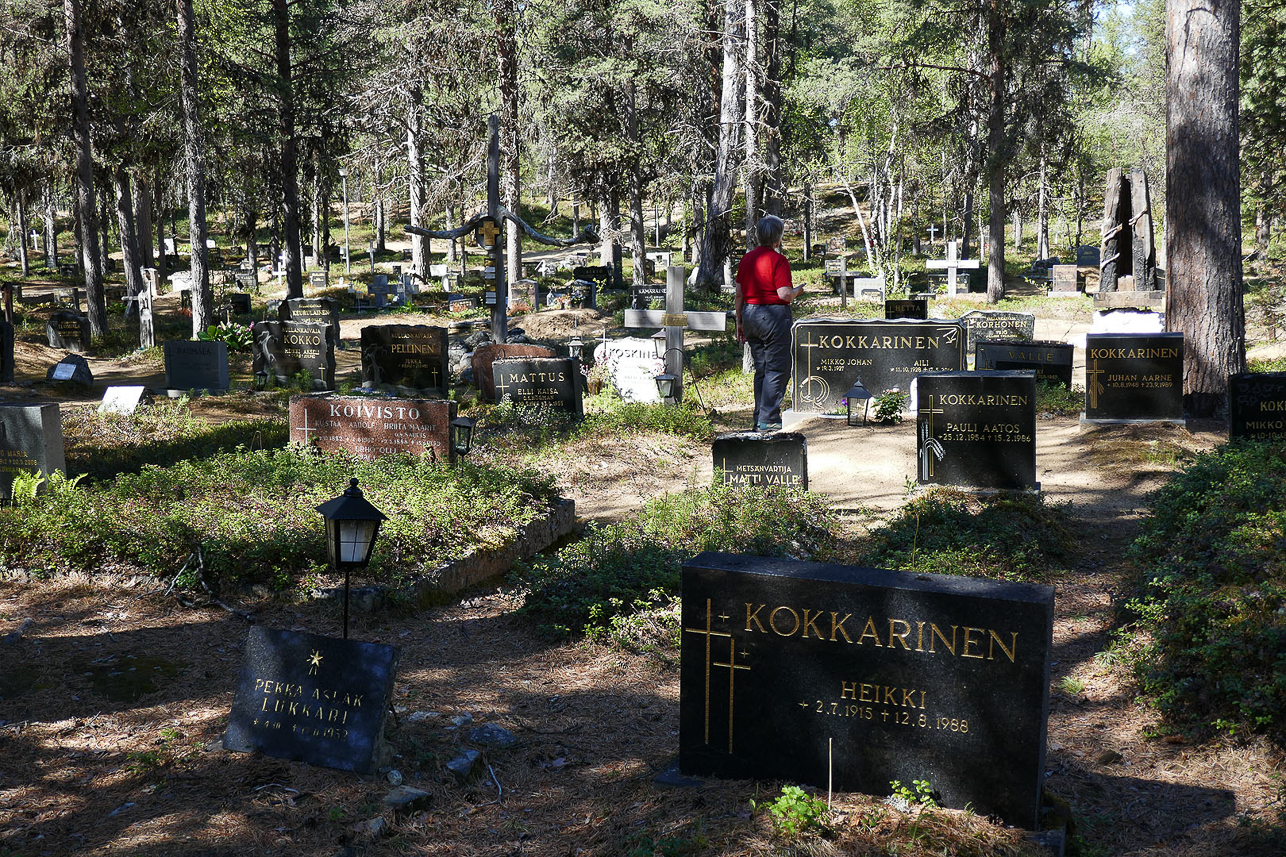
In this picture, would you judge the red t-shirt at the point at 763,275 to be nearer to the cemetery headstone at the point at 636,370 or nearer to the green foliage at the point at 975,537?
the green foliage at the point at 975,537

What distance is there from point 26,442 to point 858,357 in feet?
32.3

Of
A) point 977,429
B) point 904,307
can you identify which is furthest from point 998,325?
point 977,429

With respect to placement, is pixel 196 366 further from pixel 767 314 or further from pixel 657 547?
pixel 657 547

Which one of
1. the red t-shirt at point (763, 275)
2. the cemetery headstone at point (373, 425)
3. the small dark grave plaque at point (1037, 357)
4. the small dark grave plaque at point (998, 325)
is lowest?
the cemetery headstone at point (373, 425)

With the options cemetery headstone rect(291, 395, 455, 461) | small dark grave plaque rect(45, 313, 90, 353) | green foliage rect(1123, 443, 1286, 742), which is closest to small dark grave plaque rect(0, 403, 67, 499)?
cemetery headstone rect(291, 395, 455, 461)

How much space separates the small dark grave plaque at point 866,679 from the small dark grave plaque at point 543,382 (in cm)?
983

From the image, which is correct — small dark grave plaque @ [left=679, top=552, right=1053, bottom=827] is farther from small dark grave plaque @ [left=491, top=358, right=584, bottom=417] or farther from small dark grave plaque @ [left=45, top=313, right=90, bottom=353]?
small dark grave plaque @ [left=45, top=313, right=90, bottom=353]

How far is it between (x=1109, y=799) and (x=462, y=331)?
2333cm

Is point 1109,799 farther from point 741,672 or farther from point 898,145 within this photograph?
point 898,145

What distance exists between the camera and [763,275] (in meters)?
9.48

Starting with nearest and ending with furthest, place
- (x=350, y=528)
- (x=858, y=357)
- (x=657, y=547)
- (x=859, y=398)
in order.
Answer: (x=350, y=528) < (x=657, y=547) < (x=859, y=398) < (x=858, y=357)

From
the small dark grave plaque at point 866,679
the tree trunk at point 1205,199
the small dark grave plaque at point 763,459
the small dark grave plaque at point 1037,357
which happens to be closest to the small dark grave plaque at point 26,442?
the small dark grave plaque at point 763,459

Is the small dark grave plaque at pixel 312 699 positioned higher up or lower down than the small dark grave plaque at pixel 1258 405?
lower down

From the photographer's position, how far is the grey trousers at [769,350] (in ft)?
31.7
